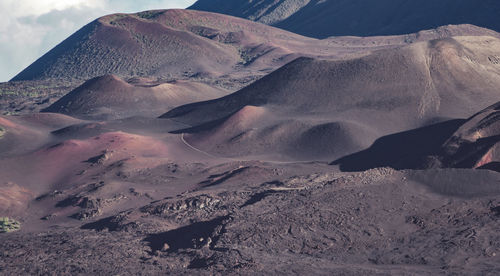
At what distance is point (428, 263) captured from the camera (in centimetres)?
1548

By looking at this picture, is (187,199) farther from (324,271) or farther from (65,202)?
(324,271)

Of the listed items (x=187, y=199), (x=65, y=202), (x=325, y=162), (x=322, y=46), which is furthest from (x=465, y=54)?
(x=322, y=46)

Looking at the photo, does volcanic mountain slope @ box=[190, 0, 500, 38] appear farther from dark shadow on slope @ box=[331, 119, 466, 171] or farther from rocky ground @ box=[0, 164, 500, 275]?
rocky ground @ box=[0, 164, 500, 275]

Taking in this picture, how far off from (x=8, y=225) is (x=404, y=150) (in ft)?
63.5

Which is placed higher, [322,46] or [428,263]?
[322,46]

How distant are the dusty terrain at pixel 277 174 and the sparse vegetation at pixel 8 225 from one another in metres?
0.60

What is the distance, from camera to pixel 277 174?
2623 cm

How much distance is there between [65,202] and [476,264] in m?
18.5

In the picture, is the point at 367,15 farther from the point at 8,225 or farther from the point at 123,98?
the point at 8,225

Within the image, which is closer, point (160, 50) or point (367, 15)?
point (160, 50)

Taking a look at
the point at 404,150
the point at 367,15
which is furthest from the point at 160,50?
the point at 404,150

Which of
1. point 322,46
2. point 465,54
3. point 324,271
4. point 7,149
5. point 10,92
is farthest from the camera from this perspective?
point 322,46

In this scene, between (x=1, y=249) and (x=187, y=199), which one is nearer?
(x=1, y=249)

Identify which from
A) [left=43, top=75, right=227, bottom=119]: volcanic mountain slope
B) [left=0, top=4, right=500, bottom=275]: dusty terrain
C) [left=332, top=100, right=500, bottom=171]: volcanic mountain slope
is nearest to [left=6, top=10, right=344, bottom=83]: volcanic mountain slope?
[left=43, top=75, right=227, bottom=119]: volcanic mountain slope
